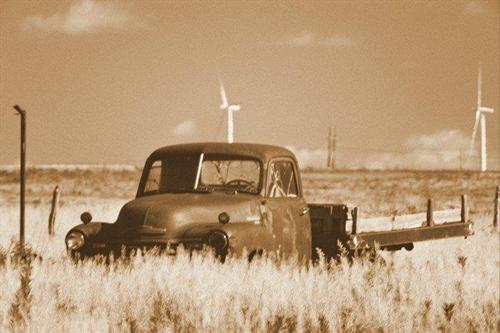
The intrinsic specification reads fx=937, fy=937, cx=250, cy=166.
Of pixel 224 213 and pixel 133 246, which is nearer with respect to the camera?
pixel 224 213

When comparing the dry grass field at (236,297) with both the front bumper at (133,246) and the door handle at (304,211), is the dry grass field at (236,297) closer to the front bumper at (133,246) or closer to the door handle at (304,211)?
the front bumper at (133,246)

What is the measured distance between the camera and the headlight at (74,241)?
11.9 meters

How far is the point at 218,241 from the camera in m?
10.9

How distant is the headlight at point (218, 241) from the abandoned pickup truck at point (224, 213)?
0.01m

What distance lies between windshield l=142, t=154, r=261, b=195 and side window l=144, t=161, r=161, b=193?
0.25 meters

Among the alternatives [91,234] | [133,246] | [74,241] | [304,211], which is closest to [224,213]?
[133,246]

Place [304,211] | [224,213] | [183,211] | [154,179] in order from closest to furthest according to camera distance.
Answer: [224,213] < [183,211] < [304,211] < [154,179]

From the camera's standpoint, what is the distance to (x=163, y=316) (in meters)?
7.71

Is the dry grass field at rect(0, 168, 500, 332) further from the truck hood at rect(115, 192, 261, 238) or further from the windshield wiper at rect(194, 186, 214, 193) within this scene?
the windshield wiper at rect(194, 186, 214, 193)

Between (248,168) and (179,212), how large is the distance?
1405 millimetres

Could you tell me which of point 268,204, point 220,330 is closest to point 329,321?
point 220,330

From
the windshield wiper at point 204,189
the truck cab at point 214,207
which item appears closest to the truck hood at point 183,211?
the truck cab at point 214,207

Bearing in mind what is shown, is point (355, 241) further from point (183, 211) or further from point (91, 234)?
point (91, 234)

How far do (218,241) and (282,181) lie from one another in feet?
6.56
